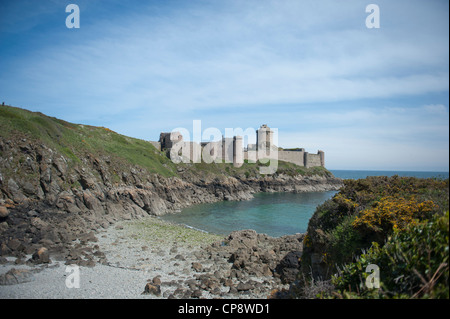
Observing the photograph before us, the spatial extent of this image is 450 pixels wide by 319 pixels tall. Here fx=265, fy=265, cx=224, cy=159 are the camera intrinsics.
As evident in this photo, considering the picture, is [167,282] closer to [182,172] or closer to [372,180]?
[372,180]

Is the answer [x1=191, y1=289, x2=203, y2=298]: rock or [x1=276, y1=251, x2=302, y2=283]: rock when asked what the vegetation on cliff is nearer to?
[x1=276, y1=251, x2=302, y2=283]: rock

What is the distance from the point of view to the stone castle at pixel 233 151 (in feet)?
207

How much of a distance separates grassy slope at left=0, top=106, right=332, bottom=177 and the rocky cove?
146 cm

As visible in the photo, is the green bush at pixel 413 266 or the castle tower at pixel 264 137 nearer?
the green bush at pixel 413 266

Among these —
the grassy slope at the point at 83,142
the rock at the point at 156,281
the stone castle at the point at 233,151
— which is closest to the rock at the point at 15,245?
the rock at the point at 156,281

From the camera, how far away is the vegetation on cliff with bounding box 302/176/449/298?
5500 millimetres

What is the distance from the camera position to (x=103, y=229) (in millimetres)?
23844

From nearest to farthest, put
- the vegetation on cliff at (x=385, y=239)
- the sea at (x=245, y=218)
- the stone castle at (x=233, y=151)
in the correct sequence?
the vegetation on cliff at (x=385, y=239) → the sea at (x=245, y=218) → the stone castle at (x=233, y=151)

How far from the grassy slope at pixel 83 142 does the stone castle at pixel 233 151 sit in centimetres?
363

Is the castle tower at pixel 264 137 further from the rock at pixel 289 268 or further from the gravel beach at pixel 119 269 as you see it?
the rock at pixel 289 268

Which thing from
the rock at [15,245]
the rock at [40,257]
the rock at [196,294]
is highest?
the rock at [15,245]

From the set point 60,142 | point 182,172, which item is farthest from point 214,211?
point 60,142

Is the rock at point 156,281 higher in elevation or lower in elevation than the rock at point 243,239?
higher
